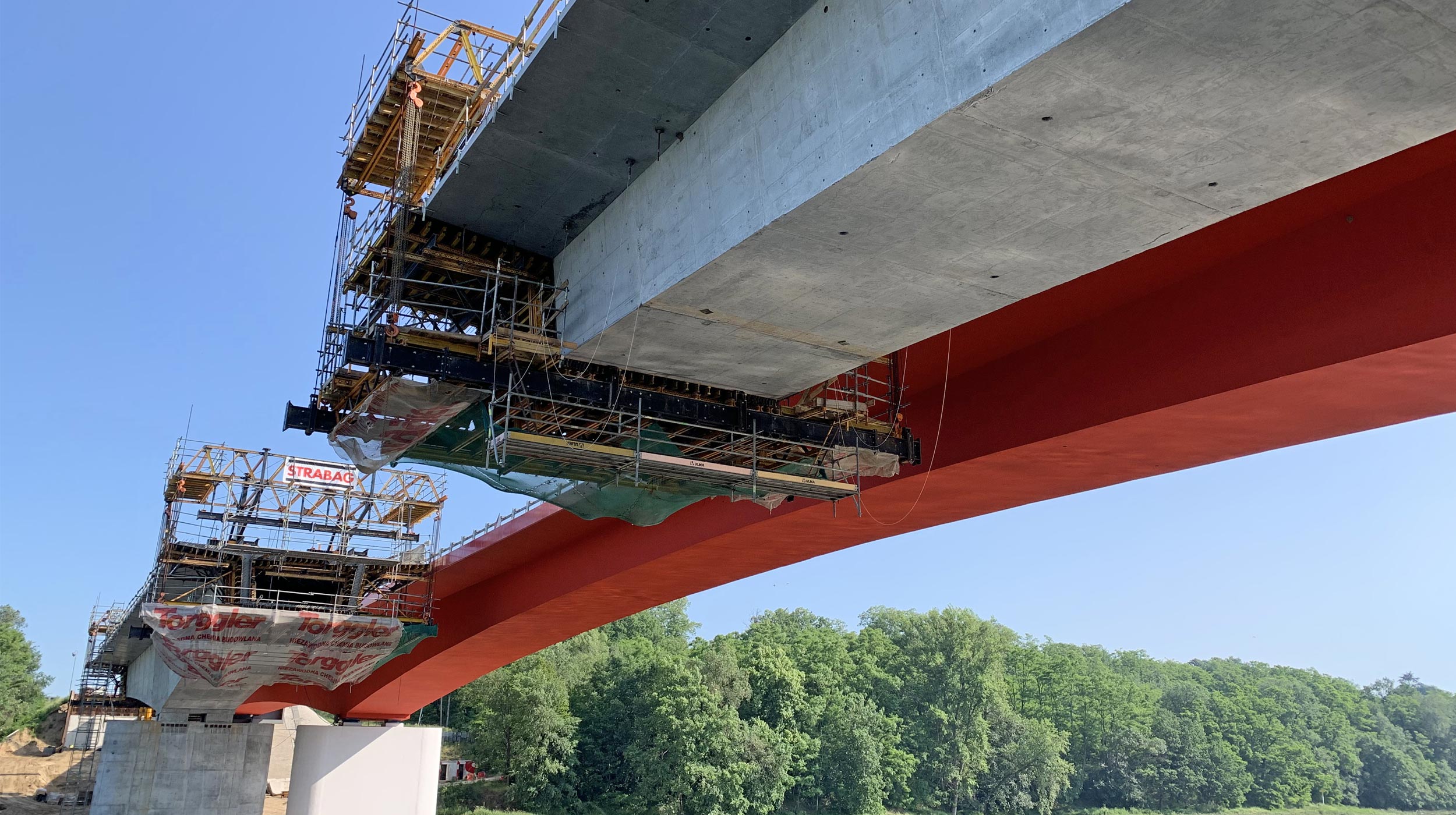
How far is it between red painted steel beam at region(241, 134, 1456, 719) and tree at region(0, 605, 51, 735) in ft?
211

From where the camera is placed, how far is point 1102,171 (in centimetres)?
658

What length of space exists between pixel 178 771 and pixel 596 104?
26835 millimetres

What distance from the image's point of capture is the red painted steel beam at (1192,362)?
26.4 ft

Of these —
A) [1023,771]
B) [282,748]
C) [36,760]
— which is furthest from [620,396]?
[36,760]

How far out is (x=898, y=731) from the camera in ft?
210

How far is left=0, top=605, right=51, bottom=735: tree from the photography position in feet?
201

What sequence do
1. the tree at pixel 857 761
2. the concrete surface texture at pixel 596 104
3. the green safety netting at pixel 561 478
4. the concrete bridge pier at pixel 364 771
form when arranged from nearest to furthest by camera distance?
the concrete surface texture at pixel 596 104
the green safety netting at pixel 561 478
the concrete bridge pier at pixel 364 771
the tree at pixel 857 761

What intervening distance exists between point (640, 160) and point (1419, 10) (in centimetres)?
659

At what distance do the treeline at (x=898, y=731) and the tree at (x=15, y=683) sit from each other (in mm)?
24985

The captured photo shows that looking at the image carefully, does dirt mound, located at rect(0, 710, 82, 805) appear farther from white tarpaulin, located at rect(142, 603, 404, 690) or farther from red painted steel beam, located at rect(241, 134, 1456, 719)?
red painted steel beam, located at rect(241, 134, 1456, 719)

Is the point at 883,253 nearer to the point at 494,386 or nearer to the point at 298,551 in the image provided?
the point at 494,386

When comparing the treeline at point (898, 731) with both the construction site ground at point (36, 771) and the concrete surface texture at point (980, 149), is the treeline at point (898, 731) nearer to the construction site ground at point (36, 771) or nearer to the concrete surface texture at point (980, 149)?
the construction site ground at point (36, 771)

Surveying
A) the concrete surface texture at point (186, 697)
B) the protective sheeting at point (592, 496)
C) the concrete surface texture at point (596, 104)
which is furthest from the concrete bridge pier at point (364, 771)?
the concrete surface texture at point (596, 104)

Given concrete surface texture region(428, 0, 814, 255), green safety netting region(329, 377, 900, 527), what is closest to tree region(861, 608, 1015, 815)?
green safety netting region(329, 377, 900, 527)
